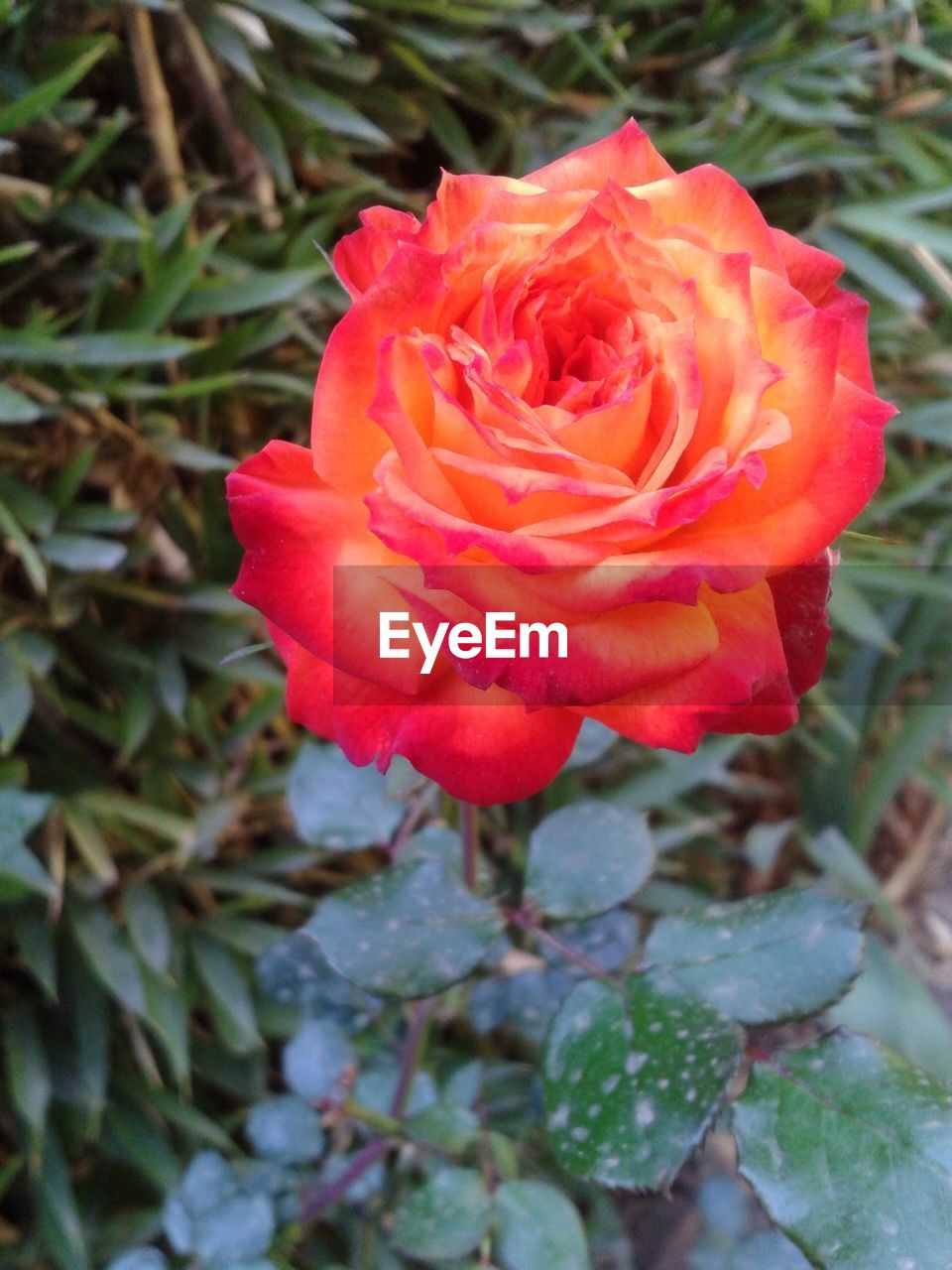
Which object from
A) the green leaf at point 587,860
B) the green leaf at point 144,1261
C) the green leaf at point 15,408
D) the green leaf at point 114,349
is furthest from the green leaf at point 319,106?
the green leaf at point 144,1261

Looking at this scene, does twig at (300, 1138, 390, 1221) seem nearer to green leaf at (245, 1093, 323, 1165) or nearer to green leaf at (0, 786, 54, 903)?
green leaf at (245, 1093, 323, 1165)

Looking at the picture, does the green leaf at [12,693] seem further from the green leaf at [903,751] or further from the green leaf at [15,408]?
the green leaf at [903,751]

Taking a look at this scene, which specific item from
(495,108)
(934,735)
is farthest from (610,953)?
(495,108)

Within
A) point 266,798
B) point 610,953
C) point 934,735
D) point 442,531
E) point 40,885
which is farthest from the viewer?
point 934,735

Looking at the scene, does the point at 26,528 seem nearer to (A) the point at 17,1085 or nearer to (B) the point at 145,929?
(B) the point at 145,929

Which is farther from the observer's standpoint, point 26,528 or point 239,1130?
point 239,1130

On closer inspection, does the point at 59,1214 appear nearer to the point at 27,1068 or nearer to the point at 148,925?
the point at 27,1068
